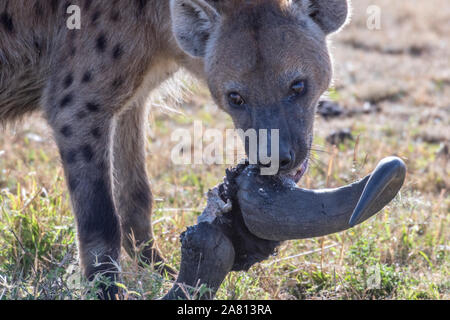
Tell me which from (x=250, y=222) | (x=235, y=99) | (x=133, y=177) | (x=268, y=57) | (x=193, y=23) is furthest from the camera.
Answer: (x=133, y=177)

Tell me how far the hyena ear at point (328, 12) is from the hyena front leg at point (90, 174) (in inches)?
42.9

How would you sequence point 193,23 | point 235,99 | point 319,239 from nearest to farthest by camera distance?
point 235,99 → point 193,23 → point 319,239

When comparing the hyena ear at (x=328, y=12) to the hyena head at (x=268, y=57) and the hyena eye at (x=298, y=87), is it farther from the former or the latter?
the hyena eye at (x=298, y=87)

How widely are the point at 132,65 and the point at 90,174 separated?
0.58m

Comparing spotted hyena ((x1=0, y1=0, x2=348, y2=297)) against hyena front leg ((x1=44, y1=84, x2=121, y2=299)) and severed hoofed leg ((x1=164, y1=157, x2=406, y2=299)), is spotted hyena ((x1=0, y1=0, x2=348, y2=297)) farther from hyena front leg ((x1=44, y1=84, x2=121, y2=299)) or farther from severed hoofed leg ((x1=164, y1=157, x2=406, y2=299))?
severed hoofed leg ((x1=164, y1=157, x2=406, y2=299))

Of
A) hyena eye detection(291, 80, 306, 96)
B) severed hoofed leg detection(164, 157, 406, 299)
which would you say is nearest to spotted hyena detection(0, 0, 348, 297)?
hyena eye detection(291, 80, 306, 96)

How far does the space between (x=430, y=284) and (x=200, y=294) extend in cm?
134

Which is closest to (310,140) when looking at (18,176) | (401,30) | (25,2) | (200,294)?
(200,294)

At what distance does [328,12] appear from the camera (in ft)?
12.1

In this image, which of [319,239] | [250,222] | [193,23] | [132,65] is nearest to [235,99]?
[193,23]

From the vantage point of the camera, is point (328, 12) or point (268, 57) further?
point (328, 12)

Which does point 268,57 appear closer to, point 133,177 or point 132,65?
point 132,65

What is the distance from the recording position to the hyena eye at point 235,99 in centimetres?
348

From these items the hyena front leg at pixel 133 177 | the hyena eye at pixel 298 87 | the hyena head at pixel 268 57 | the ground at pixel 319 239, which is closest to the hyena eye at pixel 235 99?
the hyena head at pixel 268 57
